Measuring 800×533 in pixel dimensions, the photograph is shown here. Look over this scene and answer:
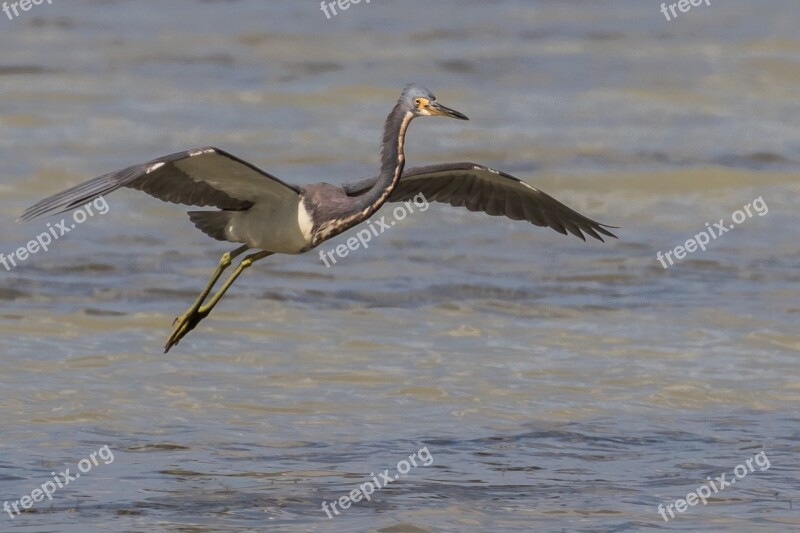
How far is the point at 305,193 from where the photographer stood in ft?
34.2

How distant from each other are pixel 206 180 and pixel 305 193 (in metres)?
0.69

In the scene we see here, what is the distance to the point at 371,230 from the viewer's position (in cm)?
1739

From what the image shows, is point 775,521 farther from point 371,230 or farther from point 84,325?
point 371,230

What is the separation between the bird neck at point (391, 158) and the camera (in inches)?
394

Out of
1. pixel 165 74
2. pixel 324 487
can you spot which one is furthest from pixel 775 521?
pixel 165 74

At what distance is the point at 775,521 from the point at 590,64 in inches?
678
